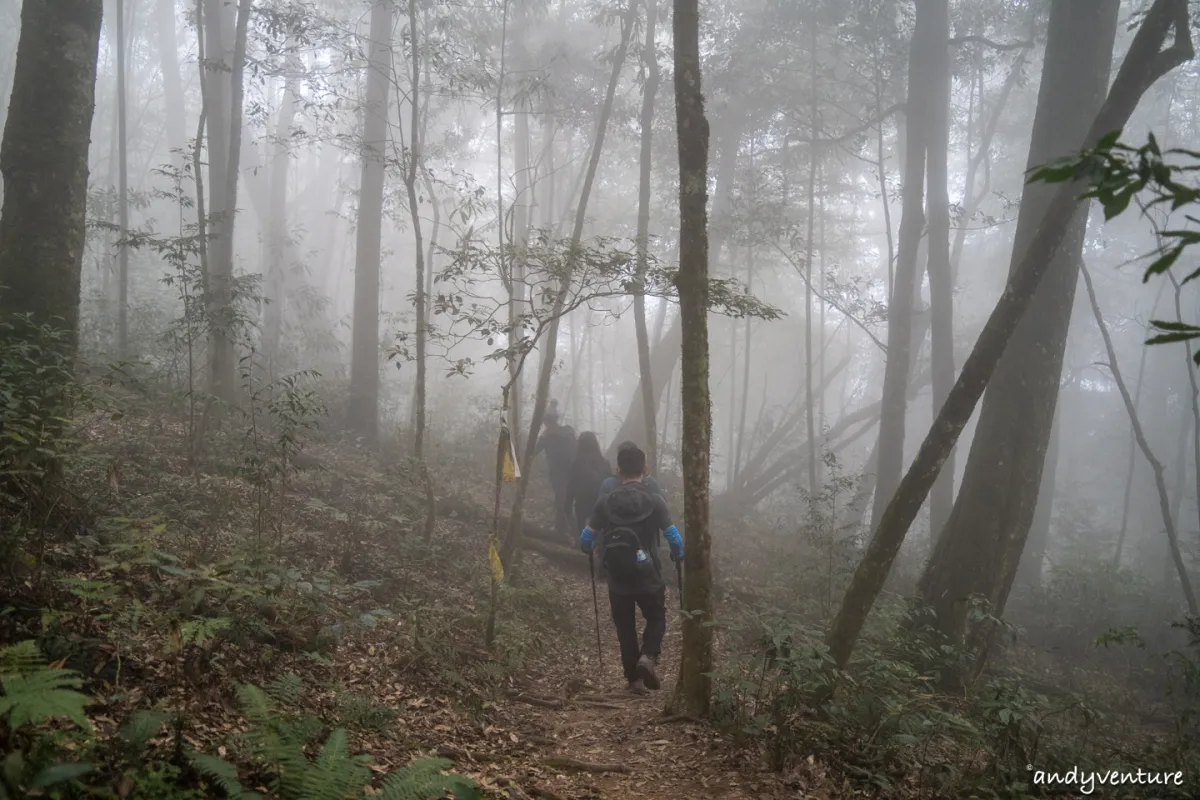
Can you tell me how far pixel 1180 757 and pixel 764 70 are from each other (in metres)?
17.5

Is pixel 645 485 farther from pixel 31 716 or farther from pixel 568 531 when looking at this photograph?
pixel 568 531

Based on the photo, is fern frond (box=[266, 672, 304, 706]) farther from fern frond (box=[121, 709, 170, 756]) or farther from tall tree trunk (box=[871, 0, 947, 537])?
tall tree trunk (box=[871, 0, 947, 537])

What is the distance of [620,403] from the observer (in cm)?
4175

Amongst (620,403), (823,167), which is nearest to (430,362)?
(620,403)

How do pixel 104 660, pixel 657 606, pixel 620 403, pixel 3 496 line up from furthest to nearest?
pixel 620 403 → pixel 657 606 → pixel 3 496 → pixel 104 660

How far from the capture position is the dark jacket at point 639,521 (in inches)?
257

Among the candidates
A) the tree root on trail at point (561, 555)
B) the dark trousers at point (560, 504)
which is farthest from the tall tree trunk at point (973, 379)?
the dark trousers at point (560, 504)

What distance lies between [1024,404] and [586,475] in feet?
19.4

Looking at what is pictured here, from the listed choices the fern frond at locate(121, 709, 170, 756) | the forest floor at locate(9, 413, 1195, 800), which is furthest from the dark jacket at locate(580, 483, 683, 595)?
the fern frond at locate(121, 709, 170, 756)

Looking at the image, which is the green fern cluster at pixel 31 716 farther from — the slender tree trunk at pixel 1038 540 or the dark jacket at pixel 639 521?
the slender tree trunk at pixel 1038 540

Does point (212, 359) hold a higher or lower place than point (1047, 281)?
lower

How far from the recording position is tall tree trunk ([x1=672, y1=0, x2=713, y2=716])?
5.36 m

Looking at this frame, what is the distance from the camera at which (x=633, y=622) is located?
6625mm

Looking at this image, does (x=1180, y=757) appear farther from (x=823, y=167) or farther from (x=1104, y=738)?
(x=823, y=167)
